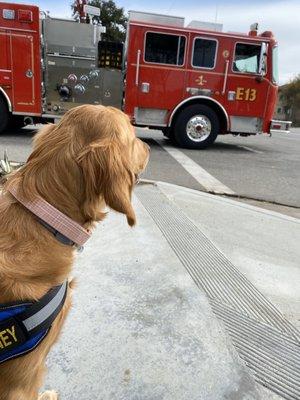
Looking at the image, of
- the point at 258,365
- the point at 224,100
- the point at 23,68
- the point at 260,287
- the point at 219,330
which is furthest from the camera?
the point at 224,100

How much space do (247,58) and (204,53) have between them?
1.09 m

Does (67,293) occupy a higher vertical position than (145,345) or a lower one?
higher

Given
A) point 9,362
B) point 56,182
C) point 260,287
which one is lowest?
point 260,287

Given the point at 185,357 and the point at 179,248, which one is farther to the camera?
the point at 179,248

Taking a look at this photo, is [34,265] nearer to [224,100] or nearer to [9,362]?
[9,362]

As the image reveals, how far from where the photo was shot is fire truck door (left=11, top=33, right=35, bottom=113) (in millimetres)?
9023

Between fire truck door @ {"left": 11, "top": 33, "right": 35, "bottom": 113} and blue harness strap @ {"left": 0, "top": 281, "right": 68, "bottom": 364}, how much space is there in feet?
28.8

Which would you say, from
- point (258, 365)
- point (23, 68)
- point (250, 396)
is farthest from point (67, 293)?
point (23, 68)

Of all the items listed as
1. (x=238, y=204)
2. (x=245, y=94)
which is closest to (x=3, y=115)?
(x=245, y=94)

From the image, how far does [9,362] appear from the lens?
144 centimetres

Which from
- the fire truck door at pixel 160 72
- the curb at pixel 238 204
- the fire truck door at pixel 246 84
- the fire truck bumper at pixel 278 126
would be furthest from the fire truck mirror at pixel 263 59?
the curb at pixel 238 204

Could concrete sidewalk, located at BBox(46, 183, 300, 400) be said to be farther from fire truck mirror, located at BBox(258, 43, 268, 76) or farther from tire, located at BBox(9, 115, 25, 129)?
tire, located at BBox(9, 115, 25, 129)

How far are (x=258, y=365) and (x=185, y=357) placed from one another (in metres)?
0.39

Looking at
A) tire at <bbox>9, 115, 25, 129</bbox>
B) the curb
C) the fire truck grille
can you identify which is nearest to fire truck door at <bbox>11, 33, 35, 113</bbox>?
tire at <bbox>9, 115, 25, 129</bbox>
